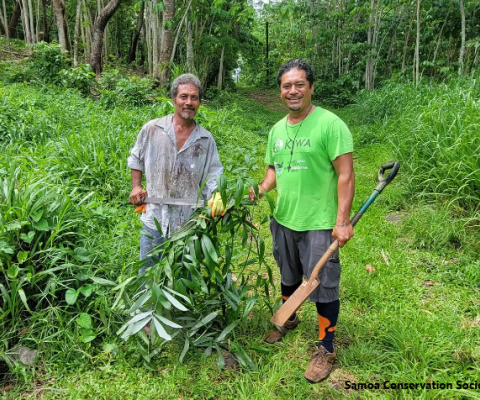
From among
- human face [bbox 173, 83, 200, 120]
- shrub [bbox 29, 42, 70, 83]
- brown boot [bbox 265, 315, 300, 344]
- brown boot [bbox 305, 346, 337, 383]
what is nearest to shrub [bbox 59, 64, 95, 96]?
shrub [bbox 29, 42, 70, 83]

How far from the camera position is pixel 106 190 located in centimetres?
385

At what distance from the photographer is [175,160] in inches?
90.0

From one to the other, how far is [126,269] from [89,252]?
31 centimetres

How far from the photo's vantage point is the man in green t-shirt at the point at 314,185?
1944 millimetres

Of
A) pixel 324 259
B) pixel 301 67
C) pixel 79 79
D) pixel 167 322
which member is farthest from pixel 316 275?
pixel 79 79

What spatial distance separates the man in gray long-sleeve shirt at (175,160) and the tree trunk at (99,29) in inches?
293

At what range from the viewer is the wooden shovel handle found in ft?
6.38

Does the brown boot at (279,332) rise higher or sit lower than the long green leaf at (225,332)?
lower

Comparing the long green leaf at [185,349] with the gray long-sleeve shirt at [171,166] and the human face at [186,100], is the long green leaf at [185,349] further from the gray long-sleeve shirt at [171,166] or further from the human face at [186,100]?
the human face at [186,100]

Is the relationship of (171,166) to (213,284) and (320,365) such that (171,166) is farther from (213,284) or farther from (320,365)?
(320,365)

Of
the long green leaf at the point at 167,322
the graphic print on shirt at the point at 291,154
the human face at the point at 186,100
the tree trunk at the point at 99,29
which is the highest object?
the tree trunk at the point at 99,29

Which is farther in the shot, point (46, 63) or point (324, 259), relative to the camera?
point (46, 63)

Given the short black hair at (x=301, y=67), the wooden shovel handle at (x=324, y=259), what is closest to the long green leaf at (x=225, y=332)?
the wooden shovel handle at (x=324, y=259)

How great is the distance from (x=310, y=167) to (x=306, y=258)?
21.5 inches
